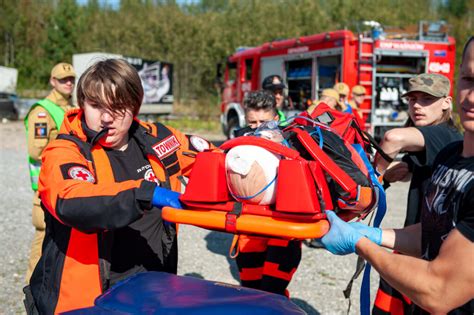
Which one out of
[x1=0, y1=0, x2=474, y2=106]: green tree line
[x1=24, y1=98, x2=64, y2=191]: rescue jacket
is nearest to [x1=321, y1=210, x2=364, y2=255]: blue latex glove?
[x1=24, y1=98, x2=64, y2=191]: rescue jacket

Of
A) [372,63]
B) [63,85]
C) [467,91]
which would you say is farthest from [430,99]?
[372,63]

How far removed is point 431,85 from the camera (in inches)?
119

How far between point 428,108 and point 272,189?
5.78 ft

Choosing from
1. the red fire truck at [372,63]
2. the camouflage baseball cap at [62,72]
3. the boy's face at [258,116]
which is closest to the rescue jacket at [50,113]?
the camouflage baseball cap at [62,72]

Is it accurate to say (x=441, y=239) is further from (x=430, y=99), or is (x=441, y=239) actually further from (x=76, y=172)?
(x=430, y=99)

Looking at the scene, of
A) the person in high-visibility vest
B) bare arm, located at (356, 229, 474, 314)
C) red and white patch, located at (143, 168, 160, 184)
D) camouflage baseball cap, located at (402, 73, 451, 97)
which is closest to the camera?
bare arm, located at (356, 229, 474, 314)

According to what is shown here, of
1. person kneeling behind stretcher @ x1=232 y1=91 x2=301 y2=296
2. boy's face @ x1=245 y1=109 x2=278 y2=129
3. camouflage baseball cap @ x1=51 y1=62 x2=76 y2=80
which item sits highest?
camouflage baseball cap @ x1=51 y1=62 x2=76 y2=80

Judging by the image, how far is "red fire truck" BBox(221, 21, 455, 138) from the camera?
36.9 feet

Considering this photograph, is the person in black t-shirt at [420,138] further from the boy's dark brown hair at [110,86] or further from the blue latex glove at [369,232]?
the boy's dark brown hair at [110,86]

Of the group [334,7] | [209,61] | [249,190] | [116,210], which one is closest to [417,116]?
[249,190]

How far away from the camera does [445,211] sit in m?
1.69

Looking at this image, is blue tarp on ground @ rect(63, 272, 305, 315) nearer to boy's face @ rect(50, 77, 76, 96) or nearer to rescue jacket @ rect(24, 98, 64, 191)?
rescue jacket @ rect(24, 98, 64, 191)

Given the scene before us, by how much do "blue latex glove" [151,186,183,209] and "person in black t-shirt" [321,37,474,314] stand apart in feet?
1.66

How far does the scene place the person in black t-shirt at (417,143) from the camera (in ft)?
8.70
